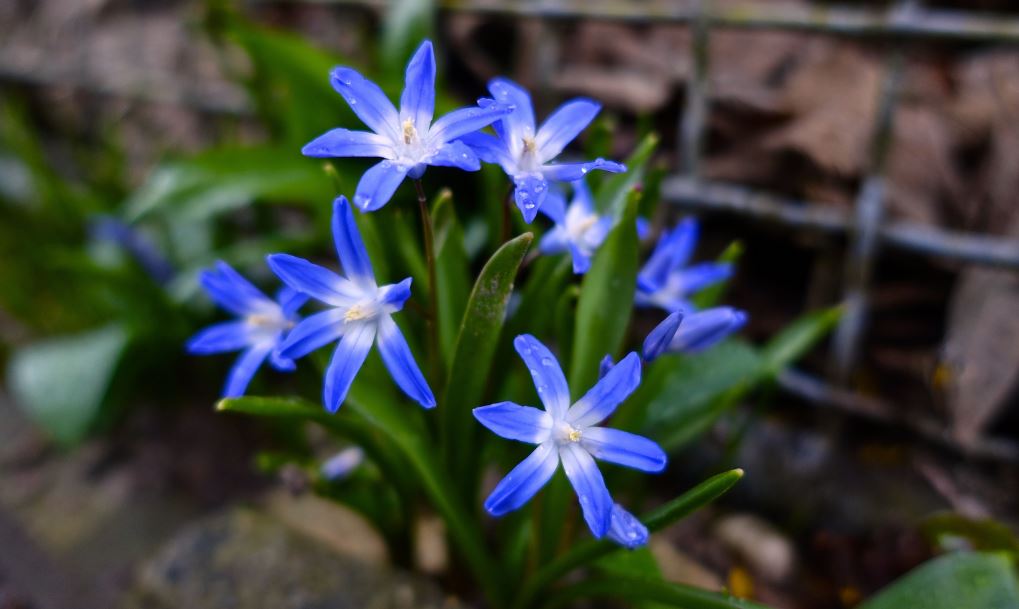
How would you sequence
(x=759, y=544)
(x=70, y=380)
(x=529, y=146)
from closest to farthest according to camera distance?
(x=529, y=146) < (x=759, y=544) < (x=70, y=380)

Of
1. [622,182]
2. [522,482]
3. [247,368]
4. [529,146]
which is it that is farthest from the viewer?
[622,182]

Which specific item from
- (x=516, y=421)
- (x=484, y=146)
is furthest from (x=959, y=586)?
(x=484, y=146)

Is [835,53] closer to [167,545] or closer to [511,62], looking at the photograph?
[511,62]

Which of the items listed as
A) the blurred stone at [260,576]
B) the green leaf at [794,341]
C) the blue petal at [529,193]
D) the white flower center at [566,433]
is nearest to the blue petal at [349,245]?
the blue petal at [529,193]

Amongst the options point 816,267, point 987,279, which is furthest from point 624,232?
point 987,279

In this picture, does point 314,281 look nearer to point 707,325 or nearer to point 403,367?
point 403,367

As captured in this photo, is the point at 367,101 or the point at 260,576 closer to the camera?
the point at 367,101
